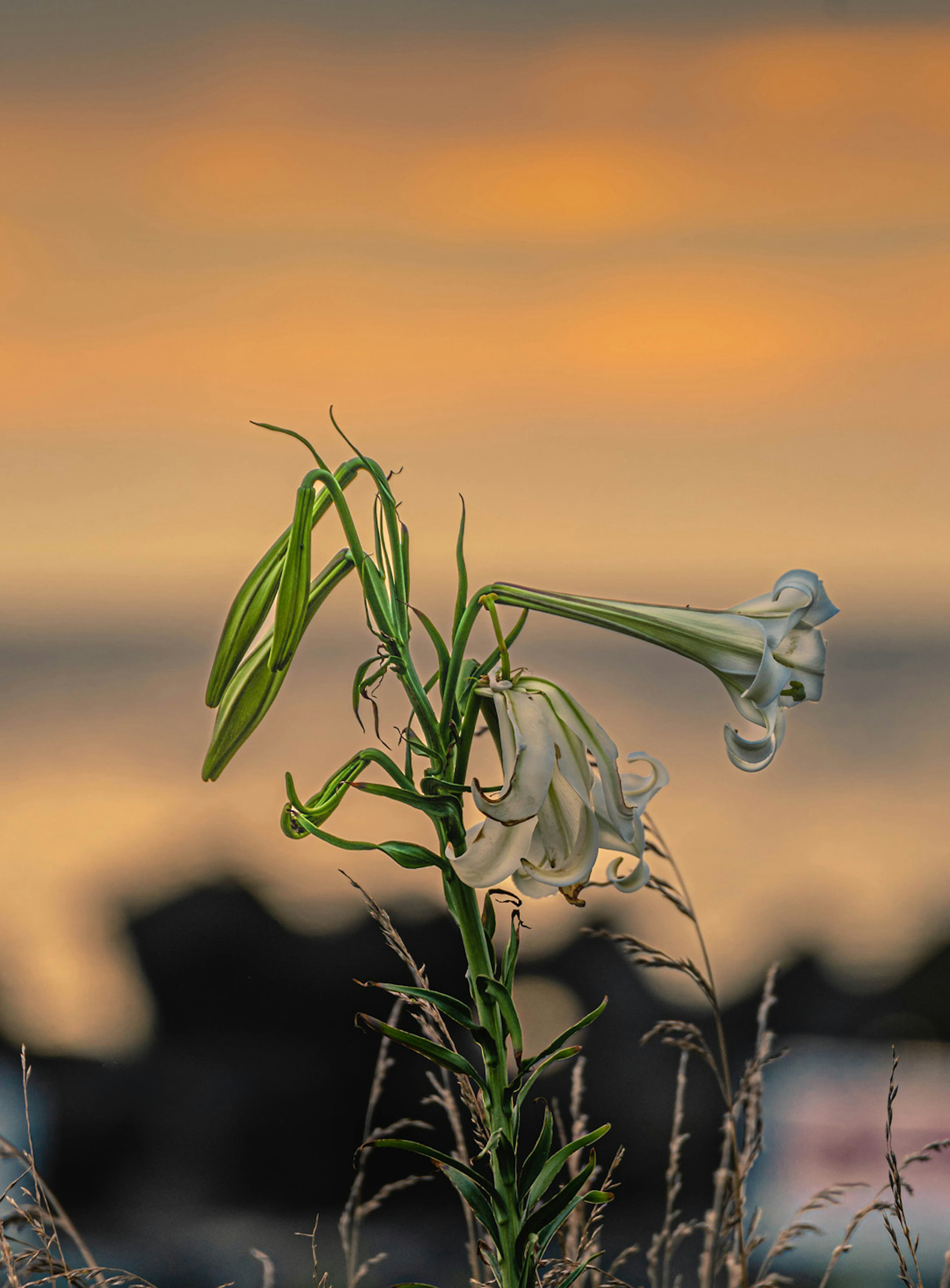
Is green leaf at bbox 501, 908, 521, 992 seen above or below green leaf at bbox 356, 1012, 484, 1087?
above

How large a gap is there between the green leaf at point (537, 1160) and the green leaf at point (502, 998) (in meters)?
0.06

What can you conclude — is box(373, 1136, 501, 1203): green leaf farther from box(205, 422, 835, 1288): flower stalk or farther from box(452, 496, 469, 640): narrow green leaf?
box(452, 496, 469, 640): narrow green leaf

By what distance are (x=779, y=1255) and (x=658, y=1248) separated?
12 cm

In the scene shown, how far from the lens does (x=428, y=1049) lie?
51 centimetres

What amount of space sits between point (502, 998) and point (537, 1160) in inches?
4.8

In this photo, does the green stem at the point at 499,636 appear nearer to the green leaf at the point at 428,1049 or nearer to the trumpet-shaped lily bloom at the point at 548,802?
the trumpet-shaped lily bloom at the point at 548,802

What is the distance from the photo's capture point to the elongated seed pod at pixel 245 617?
0.57 metres

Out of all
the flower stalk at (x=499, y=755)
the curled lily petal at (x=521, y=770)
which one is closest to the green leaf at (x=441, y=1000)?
the flower stalk at (x=499, y=755)

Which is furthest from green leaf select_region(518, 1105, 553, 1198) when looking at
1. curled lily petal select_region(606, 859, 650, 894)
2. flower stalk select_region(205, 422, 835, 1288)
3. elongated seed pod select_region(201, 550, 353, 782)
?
elongated seed pod select_region(201, 550, 353, 782)

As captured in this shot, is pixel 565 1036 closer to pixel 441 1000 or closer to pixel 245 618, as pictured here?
pixel 441 1000

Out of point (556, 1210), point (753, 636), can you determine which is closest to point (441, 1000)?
point (556, 1210)

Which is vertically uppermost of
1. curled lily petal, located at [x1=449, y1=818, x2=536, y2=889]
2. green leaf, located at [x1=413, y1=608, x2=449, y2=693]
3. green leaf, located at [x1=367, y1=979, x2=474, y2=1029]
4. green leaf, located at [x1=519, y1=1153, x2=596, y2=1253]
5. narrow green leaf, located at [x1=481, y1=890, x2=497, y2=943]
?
green leaf, located at [x1=413, y1=608, x2=449, y2=693]

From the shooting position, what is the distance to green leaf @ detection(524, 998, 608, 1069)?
0.52m

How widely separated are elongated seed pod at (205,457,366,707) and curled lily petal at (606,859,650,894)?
0.22 m
